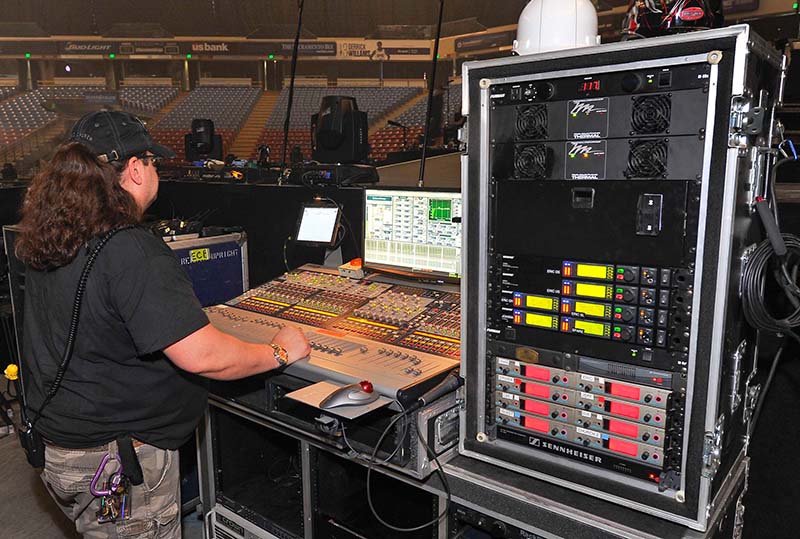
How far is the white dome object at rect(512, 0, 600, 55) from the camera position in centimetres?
128

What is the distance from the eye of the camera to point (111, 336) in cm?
138

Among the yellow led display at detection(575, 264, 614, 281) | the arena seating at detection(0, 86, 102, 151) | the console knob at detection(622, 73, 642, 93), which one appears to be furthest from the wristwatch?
the arena seating at detection(0, 86, 102, 151)

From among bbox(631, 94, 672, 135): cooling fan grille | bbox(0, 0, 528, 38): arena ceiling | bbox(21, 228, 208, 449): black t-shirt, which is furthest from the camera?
bbox(0, 0, 528, 38): arena ceiling

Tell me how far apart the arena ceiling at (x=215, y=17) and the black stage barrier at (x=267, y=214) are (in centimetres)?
909

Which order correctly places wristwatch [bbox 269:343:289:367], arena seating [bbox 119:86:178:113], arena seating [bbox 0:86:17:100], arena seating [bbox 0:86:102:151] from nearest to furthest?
wristwatch [bbox 269:343:289:367], arena seating [bbox 0:86:102:151], arena seating [bbox 0:86:17:100], arena seating [bbox 119:86:178:113]

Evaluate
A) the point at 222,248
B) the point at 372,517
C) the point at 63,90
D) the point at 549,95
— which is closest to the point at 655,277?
the point at 549,95

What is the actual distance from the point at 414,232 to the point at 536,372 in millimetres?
857

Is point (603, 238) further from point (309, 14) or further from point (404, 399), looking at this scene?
point (309, 14)

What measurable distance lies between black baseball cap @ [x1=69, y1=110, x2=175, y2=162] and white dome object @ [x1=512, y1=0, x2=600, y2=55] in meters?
0.97

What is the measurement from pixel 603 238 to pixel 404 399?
1.88 ft

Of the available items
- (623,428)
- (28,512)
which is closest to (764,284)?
(623,428)

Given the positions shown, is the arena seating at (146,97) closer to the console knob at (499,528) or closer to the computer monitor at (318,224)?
the computer monitor at (318,224)

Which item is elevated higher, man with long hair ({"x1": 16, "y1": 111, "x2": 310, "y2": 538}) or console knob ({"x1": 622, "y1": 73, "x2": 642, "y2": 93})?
console knob ({"x1": 622, "y1": 73, "x2": 642, "y2": 93})

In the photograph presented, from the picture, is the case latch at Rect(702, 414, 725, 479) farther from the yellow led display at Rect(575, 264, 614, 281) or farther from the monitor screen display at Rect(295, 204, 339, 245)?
the monitor screen display at Rect(295, 204, 339, 245)
